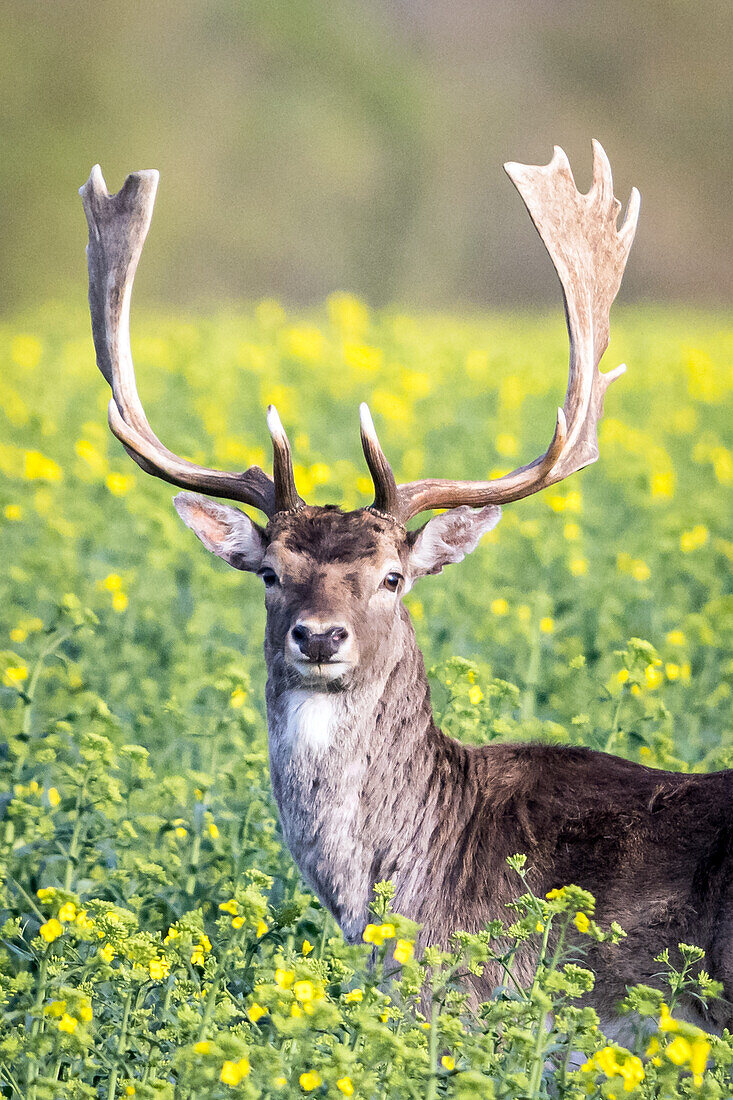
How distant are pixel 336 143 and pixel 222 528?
50104mm

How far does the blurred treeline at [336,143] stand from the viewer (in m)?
48.4

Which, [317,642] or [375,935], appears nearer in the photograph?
[375,935]

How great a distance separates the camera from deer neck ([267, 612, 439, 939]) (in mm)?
4859

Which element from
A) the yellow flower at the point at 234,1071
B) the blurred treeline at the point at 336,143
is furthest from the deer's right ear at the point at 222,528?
the blurred treeline at the point at 336,143

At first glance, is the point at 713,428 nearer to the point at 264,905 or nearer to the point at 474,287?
the point at 264,905

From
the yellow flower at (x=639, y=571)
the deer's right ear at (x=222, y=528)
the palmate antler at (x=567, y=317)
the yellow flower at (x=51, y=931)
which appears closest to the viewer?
the yellow flower at (x=51, y=931)

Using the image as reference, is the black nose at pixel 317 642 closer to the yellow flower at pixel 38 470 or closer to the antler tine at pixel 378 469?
the antler tine at pixel 378 469

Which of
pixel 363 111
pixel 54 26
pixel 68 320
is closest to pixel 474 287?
pixel 363 111

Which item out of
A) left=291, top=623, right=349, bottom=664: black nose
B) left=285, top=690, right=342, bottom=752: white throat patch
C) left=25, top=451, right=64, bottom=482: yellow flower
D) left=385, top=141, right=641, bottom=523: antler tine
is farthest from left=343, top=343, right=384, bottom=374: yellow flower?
left=291, top=623, right=349, bottom=664: black nose

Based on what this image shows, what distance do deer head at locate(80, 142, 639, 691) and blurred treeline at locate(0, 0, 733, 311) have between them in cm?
3515

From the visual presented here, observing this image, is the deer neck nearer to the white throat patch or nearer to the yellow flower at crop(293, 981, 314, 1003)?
the white throat patch

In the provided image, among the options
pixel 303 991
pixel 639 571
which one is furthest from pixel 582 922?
pixel 639 571

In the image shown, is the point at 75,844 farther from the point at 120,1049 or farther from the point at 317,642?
→ the point at 120,1049

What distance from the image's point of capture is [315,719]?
192 inches
